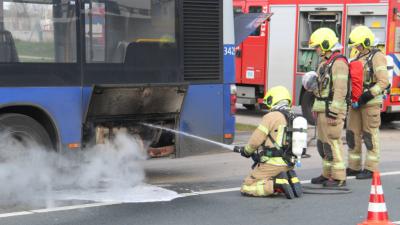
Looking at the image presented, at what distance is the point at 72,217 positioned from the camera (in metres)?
6.40

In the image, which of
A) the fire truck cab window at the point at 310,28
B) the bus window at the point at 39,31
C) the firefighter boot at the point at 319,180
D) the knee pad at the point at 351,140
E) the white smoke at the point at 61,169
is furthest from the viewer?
the fire truck cab window at the point at 310,28

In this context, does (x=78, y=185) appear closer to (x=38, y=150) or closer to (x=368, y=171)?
(x=38, y=150)

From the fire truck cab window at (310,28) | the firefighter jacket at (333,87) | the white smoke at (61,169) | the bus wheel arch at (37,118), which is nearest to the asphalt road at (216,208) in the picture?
the white smoke at (61,169)

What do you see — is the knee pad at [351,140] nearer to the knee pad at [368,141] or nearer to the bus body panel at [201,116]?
the knee pad at [368,141]

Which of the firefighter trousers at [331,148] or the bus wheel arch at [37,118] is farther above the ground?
the bus wheel arch at [37,118]

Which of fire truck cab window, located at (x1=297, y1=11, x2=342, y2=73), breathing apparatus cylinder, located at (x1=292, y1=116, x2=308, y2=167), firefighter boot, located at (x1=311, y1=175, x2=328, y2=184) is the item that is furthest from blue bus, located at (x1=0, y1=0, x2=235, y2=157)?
fire truck cab window, located at (x1=297, y1=11, x2=342, y2=73)

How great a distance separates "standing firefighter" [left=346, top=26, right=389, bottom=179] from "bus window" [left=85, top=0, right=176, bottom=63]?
2571 millimetres

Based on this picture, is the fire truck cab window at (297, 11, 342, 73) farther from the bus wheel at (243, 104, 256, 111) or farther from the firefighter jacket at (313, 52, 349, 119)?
the firefighter jacket at (313, 52, 349, 119)

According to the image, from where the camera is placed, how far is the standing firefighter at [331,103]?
26.2ft

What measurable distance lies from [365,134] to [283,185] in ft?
6.85

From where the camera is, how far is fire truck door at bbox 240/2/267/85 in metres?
15.4

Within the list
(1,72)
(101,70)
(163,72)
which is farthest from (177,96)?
(1,72)

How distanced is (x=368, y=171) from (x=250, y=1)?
7546 mm

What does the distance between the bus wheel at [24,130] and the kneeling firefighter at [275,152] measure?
2.14 meters
